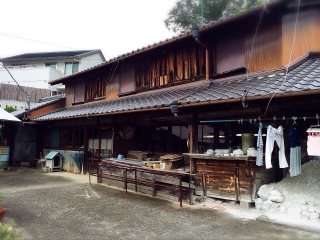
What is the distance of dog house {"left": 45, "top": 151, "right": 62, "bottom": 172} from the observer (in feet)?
41.9

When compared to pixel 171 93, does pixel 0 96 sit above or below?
above

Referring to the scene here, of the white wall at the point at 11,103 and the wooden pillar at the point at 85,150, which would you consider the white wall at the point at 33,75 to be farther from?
the wooden pillar at the point at 85,150

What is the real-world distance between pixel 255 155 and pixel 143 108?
3.63 metres

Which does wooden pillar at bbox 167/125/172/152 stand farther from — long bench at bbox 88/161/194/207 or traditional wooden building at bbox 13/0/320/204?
long bench at bbox 88/161/194/207

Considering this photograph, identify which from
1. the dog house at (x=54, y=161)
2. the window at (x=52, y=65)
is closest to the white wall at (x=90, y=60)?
the window at (x=52, y=65)

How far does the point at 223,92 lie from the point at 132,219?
399 centimetres

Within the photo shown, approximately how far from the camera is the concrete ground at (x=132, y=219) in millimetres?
4578

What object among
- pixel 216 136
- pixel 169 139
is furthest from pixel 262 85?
pixel 169 139

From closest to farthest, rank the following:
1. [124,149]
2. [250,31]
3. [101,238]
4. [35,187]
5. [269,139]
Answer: [101,238] < [269,139] < [250,31] < [35,187] < [124,149]

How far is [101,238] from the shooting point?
4434 millimetres

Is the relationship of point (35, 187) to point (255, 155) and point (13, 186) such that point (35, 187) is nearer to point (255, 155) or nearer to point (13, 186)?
point (13, 186)

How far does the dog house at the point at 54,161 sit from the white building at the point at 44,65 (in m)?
16.4

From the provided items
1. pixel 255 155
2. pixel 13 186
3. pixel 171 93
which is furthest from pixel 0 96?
pixel 255 155

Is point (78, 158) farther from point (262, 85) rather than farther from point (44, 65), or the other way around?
point (44, 65)
